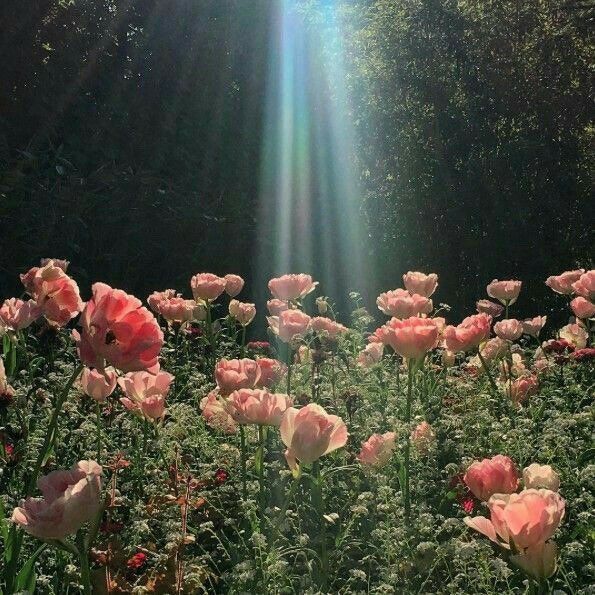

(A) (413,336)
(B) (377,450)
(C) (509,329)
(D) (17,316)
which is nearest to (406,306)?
(C) (509,329)

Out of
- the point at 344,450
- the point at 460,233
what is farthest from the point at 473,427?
the point at 460,233

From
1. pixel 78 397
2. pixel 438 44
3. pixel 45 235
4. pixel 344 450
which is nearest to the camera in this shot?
pixel 344 450

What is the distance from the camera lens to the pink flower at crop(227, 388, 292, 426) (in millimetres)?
1876

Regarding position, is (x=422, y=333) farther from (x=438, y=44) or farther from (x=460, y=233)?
(x=438, y=44)

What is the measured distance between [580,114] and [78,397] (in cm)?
560

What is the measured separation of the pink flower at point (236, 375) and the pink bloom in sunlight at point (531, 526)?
38.1 inches

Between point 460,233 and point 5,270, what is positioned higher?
point 460,233

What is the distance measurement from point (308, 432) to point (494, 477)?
356 mm

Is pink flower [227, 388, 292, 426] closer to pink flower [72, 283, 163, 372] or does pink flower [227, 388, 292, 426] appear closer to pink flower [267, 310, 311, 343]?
pink flower [72, 283, 163, 372]

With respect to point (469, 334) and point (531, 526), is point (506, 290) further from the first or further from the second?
point (531, 526)

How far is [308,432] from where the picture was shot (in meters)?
1.59

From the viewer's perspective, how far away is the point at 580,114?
712 centimetres

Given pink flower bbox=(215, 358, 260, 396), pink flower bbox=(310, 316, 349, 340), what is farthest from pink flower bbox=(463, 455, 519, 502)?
pink flower bbox=(310, 316, 349, 340)

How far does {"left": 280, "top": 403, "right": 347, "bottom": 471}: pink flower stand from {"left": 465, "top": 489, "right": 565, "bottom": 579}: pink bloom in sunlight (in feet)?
1.38
